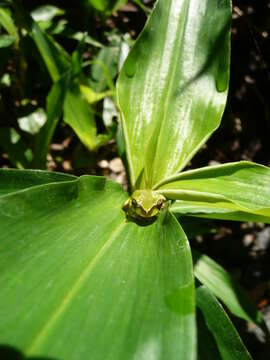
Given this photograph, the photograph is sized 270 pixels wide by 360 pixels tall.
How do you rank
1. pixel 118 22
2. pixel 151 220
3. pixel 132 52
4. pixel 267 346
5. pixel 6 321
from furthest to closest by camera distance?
pixel 118 22, pixel 267 346, pixel 132 52, pixel 151 220, pixel 6 321


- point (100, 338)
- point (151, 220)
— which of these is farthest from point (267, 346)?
point (100, 338)

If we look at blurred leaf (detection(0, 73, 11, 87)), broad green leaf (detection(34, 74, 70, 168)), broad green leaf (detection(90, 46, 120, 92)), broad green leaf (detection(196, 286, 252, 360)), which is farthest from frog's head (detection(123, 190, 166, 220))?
blurred leaf (detection(0, 73, 11, 87))

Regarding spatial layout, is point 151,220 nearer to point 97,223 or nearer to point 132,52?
point 97,223

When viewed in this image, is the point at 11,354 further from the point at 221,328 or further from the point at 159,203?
the point at 221,328

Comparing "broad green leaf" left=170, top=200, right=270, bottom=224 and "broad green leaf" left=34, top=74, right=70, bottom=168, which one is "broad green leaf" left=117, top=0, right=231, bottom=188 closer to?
"broad green leaf" left=170, top=200, right=270, bottom=224

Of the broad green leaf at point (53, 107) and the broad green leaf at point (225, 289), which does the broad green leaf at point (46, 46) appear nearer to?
the broad green leaf at point (53, 107)

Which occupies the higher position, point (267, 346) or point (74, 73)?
point (74, 73)

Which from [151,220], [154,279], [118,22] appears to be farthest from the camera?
[118,22]
